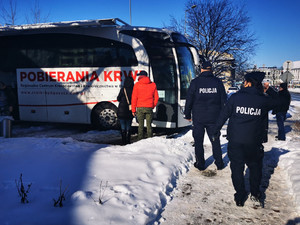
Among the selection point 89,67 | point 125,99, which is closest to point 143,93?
point 125,99

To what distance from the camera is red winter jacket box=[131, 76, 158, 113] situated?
5602 mm

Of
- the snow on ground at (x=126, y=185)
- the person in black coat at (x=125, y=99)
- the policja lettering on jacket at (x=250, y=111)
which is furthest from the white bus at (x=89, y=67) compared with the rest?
the policja lettering on jacket at (x=250, y=111)

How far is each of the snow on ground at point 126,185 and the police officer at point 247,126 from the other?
528mm

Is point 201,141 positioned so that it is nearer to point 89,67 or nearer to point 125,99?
point 125,99

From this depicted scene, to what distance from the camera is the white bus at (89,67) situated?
7.19 metres

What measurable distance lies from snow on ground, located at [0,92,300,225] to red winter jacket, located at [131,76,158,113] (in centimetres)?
100

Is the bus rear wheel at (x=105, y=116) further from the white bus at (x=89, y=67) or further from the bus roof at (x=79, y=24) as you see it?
the bus roof at (x=79, y=24)

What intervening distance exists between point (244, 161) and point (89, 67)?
621cm

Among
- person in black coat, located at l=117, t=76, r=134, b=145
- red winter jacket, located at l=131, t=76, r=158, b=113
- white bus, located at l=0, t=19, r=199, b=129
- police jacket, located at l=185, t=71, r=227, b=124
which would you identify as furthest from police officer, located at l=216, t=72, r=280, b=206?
white bus, located at l=0, t=19, r=199, b=129

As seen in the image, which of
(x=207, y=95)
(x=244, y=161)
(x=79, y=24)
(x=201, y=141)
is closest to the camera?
(x=244, y=161)

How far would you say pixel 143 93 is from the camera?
5621 millimetres

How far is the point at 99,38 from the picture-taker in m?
7.64

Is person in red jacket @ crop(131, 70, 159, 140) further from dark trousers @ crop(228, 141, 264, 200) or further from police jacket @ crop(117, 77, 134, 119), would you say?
dark trousers @ crop(228, 141, 264, 200)

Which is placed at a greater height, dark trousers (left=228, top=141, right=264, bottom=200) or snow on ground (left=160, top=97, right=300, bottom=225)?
dark trousers (left=228, top=141, right=264, bottom=200)
